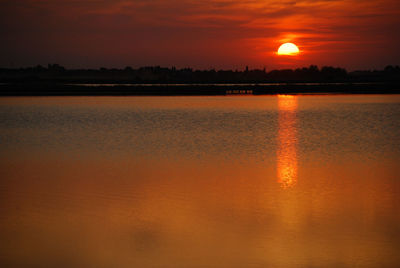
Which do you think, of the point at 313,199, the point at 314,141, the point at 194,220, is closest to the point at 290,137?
the point at 314,141

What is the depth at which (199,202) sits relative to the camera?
37.4 ft

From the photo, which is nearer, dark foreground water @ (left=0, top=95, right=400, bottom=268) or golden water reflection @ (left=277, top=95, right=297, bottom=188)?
dark foreground water @ (left=0, top=95, right=400, bottom=268)

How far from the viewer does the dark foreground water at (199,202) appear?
8.05m

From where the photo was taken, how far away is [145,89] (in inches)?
3541

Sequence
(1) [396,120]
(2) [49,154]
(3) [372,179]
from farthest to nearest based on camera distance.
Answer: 1. (1) [396,120]
2. (2) [49,154]
3. (3) [372,179]

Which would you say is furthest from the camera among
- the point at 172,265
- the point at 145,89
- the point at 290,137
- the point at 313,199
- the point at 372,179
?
the point at 145,89

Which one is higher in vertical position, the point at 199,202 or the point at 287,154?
the point at 199,202

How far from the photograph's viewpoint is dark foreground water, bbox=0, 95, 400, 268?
8.05m

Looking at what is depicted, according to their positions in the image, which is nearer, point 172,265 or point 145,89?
point 172,265

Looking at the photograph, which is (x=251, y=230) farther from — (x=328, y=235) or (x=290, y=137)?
(x=290, y=137)

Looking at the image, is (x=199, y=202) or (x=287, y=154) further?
(x=287, y=154)

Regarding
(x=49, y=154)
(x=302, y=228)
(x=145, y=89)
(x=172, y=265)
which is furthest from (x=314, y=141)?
(x=145, y=89)

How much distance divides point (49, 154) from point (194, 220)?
10.7 metres

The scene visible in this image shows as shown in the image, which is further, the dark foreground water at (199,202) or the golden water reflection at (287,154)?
the golden water reflection at (287,154)
